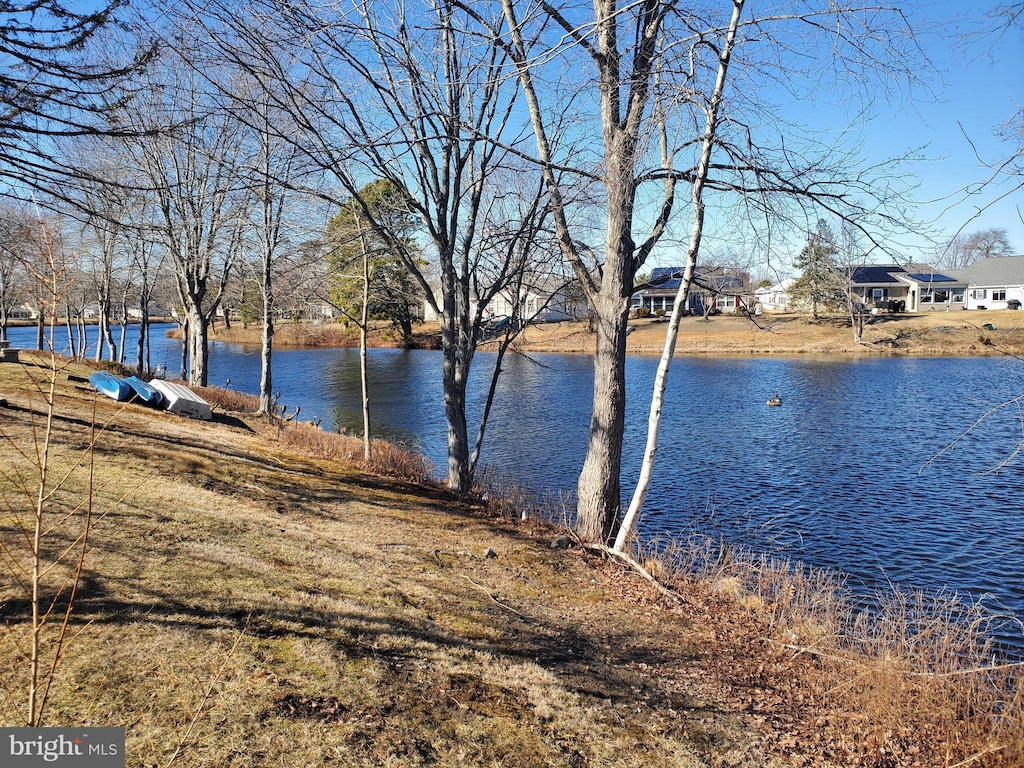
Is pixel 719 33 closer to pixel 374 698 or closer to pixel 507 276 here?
pixel 507 276

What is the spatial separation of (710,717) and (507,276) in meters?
9.54

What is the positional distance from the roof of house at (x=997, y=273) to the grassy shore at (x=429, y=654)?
231 feet

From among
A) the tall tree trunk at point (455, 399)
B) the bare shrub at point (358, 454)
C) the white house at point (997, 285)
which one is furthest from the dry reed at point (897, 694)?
the white house at point (997, 285)

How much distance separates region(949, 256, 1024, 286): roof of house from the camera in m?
64.1

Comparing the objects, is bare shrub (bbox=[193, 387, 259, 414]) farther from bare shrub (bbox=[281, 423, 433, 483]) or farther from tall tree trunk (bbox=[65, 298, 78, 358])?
bare shrub (bbox=[281, 423, 433, 483])

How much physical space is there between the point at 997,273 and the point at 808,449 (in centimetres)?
6212

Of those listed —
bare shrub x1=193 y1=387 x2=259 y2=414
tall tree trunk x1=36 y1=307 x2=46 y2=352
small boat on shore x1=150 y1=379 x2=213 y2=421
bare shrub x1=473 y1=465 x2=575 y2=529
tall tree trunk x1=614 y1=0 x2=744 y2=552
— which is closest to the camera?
tall tree trunk x1=36 y1=307 x2=46 y2=352

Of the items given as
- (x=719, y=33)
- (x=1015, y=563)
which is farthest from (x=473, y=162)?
(x=1015, y=563)

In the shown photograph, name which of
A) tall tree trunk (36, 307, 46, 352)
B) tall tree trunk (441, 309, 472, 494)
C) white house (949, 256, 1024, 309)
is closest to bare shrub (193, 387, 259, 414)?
tall tree trunk (36, 307, 46, 352)

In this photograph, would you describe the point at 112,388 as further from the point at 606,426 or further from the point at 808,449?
the point at 808,449

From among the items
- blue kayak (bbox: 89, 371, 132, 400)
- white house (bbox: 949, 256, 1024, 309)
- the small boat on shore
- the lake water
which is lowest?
the lake water

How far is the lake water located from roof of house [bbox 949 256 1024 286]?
98.4ft

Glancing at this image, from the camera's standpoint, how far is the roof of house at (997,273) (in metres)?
64.1

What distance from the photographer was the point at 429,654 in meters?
5.43
